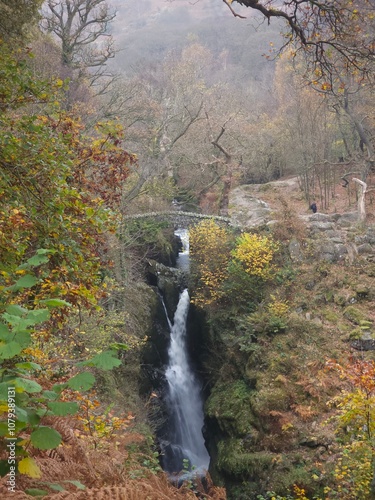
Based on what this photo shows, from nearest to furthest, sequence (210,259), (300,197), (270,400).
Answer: (270,400) < (210,259) < (300,197)

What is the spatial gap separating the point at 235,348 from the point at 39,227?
10547 mm

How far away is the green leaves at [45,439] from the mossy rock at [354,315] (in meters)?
11.7

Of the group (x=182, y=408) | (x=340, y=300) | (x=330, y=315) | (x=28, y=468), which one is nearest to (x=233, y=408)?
(x=182, y=408)

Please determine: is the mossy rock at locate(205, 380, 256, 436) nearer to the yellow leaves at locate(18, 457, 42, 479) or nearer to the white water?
the white water

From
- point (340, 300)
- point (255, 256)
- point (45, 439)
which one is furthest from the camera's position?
point (255, 256)

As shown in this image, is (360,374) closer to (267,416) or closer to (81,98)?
(267,416)

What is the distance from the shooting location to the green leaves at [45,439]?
54.1 inches

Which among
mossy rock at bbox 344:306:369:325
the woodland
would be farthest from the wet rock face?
mossy rock at bbox 344:306:369:325

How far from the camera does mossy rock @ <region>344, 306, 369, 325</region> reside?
11.7 meters

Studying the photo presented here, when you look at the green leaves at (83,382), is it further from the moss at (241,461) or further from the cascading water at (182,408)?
the cascading water at (182,408)

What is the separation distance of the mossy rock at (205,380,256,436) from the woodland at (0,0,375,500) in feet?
0.22

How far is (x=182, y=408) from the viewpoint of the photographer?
14.6 metres

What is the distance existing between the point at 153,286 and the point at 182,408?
5.19 meters

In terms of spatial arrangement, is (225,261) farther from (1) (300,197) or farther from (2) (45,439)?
(2) (45,439)
